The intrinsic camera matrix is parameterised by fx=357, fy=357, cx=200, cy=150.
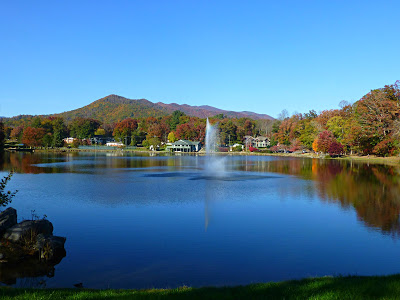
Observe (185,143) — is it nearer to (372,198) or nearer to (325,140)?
(325,140)

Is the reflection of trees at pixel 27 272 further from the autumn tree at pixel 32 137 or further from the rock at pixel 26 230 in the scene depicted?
the autumn tree at pixel 32 137

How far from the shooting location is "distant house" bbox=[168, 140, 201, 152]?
98312 mm

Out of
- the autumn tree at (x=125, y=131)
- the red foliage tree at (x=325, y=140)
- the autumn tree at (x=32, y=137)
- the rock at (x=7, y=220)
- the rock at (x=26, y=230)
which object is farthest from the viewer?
the autumn tree at (x=125, y=131)

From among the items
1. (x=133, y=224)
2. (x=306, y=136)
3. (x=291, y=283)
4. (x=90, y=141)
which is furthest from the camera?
(x=90, y=141)

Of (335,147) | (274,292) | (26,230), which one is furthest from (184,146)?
(274,292)

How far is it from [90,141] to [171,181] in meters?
101

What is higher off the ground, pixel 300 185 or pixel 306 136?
pixel 306 136

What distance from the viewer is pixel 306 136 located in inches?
3113

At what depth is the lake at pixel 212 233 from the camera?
895cm

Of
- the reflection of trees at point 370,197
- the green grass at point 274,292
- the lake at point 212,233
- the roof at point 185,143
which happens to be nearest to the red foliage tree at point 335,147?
the reflection of trees at point 370,197

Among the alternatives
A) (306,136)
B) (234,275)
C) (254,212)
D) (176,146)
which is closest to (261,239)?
(234,275)

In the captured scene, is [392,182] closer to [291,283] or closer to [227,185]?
[227,185]

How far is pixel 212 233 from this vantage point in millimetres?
12820

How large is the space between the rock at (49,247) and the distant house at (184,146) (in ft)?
287
